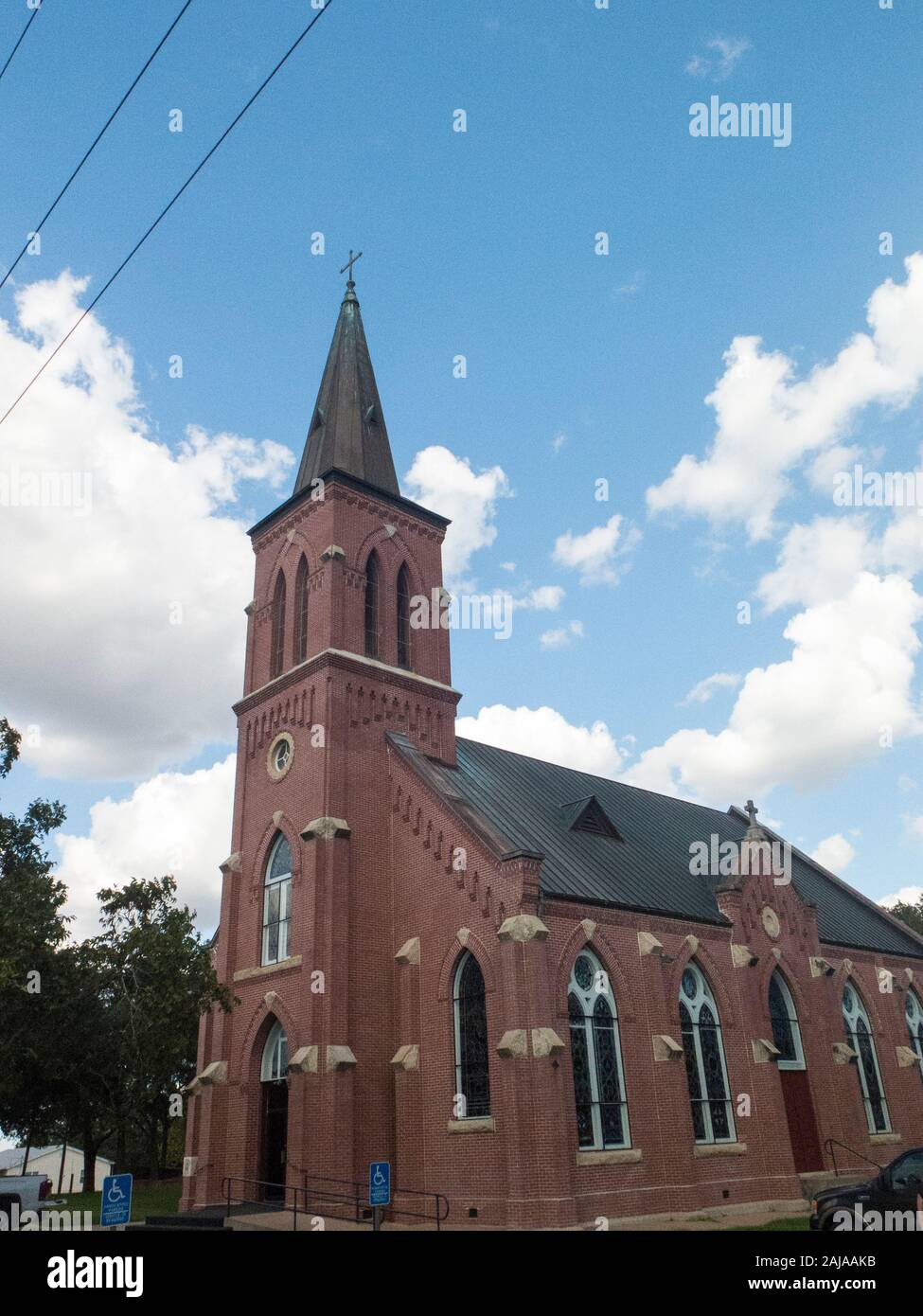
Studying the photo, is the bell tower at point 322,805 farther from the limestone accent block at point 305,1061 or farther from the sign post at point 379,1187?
the sign post at point 379,1187

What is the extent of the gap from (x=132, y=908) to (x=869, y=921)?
2505 cm

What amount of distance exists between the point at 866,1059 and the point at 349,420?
2414 centimetres

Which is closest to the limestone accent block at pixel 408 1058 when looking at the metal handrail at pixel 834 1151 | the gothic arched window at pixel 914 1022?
the metal handrail at pixel 834 1151

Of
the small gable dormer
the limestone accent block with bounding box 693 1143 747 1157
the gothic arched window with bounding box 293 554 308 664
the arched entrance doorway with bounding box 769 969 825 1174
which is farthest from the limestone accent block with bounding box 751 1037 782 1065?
the gothic arched window with bounding box 293 554 308 664

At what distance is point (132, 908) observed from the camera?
22641 millimetres

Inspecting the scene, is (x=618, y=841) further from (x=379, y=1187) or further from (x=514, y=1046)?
(x=379, y=1187)

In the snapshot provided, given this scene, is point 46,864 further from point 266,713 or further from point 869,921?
point 869,921

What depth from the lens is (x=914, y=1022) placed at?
3309 centimetres

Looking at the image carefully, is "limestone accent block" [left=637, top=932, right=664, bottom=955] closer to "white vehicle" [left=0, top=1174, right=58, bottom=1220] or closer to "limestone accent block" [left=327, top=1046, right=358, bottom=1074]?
"limestone accent block" [left=327, top=1046, right=358, bottom=1074]

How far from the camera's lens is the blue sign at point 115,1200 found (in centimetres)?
1168

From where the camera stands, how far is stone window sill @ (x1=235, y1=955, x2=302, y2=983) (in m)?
21.8

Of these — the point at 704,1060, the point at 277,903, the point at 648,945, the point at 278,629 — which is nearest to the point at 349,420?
the point at 278,629

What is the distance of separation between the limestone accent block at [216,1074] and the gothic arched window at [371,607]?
10.2 metres
